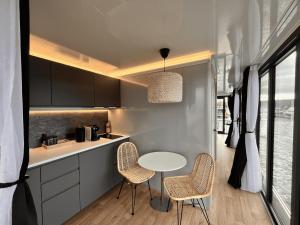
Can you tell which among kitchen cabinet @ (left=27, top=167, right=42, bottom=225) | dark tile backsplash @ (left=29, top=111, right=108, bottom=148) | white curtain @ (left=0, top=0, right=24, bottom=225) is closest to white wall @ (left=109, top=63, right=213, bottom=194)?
dark tile backsplash @ (left=29, top=111, right=108, bottom=148)

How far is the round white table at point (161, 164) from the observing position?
1.90 meters

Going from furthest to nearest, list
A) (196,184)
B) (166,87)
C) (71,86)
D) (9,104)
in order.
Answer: (71,86) → (196,184) → (166,87) → (9,104)

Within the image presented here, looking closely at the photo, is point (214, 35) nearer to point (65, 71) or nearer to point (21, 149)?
point (21, 149)

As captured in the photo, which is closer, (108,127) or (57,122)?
(57,122)

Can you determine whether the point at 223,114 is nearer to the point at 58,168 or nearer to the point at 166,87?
the point at 166,87

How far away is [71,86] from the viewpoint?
87.0 inches

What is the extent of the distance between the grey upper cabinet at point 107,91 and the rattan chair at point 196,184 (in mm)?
1718

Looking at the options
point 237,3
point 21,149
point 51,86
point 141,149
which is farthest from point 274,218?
point 51,86

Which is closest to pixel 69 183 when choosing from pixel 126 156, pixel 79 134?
pixel 79 134

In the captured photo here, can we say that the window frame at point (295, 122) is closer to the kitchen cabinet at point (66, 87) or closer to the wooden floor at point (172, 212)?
the wooden floor at point (172, 212)

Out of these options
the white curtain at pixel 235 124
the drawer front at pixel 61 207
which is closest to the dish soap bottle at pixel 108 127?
the drawer front at pixel 61 207

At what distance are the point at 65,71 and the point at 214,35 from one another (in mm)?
2013

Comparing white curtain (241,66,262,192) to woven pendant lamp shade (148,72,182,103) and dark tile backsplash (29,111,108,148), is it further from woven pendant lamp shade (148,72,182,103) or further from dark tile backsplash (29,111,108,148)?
dark tile backsplash (29,111,108,148)

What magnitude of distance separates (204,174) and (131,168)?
3.84 ft
